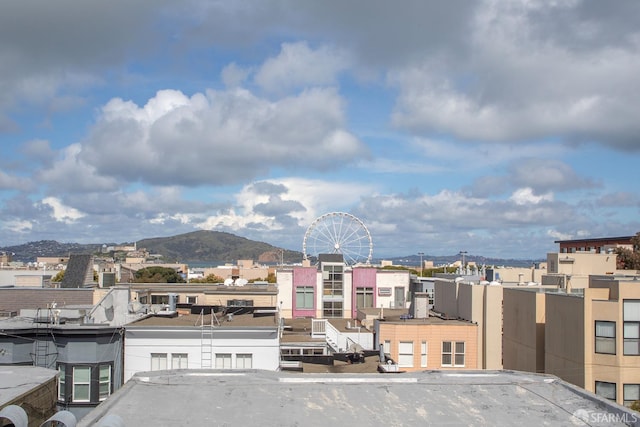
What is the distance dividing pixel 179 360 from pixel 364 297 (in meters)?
52.1

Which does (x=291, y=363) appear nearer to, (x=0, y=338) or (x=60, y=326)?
(x=60, y=326)

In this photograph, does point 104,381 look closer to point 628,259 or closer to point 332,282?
point 332,282

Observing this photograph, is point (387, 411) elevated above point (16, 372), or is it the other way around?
point (387, 411)

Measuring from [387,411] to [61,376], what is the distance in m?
20.6

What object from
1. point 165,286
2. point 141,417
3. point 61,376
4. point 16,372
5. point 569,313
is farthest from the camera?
point 165,286

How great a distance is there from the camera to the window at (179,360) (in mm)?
30734

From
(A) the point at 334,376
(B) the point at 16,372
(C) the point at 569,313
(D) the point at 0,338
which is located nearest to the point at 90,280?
(D) the point at 0,338

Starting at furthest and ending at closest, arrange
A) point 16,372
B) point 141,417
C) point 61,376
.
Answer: point 61,376 → point 16,372 → point 141,417

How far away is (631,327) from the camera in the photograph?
3070 cm

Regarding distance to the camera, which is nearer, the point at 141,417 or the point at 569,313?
the point at 141,417

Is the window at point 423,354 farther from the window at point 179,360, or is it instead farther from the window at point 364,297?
the window at point 364,297

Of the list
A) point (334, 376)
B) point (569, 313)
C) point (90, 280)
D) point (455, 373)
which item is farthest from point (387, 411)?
point (90, 280)

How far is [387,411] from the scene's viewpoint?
13633 mm

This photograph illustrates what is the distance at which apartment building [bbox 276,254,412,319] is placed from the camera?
78688 millimetres
